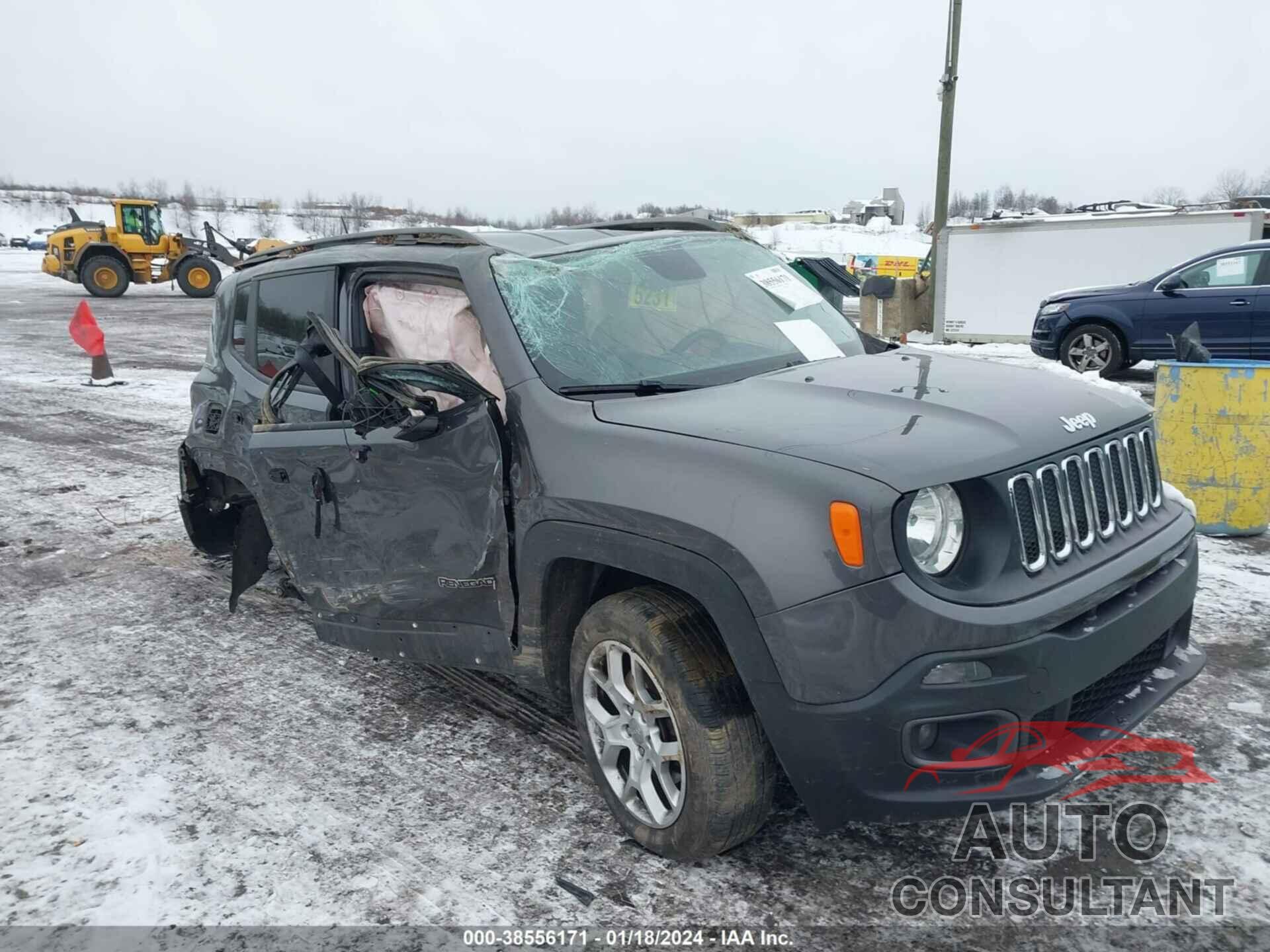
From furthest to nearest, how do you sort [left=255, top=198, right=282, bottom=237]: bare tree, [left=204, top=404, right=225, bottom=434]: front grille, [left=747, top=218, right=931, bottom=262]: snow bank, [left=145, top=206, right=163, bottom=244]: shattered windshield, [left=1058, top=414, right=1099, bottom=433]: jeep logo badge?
[left=255, top=198, right=282, bottom=237]: bare tree < [left=747, top=218, right=931, bottom=262]: snow bank < [left=145, top=206, right=163, bottom=244]: shattered windshield < [left=204, top=404, right=225, bottom=434]: front grille < [left=1058, top=414, right=1099, bottom=433]: jeep logo badge

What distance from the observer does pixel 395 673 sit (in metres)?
4.27

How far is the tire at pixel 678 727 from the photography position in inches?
102

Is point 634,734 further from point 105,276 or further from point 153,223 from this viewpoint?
point 153,223

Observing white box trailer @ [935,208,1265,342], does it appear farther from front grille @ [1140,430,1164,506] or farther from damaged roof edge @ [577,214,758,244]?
front grille @ [1140,430,1164,506]

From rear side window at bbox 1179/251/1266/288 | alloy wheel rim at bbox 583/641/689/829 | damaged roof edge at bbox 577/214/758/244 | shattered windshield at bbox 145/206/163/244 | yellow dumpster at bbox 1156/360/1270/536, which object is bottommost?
alloy wheel rim at bbox 583/641/689/829

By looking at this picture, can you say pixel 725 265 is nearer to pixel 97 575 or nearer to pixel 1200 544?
pixel 1200 544

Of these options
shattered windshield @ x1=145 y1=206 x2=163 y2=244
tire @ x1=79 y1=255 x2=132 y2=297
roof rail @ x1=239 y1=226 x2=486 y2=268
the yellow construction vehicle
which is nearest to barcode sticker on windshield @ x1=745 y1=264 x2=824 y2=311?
roof rail @ x1=239 y1=226 x2=486 y2=268

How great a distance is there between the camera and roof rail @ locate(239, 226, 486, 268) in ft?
11.8

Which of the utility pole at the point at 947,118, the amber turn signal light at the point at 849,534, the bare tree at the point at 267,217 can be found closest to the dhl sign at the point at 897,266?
the utility pole at the point at 947,118

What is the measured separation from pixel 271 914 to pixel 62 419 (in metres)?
9.11

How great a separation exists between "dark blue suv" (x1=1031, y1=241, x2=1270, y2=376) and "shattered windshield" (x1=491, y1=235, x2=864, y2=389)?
10142 mm

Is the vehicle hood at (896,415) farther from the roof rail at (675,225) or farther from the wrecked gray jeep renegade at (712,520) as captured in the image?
the roof rail at (675,225)

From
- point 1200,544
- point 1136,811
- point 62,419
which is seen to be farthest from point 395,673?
point 62,419

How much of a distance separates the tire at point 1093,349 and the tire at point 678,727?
11721mm
